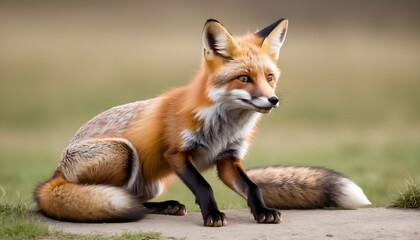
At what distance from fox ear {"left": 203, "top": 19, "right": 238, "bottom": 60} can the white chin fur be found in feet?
4.91

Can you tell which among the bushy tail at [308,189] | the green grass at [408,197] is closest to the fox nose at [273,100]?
the bushy tail at [308,189]

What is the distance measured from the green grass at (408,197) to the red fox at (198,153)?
343 millimetres

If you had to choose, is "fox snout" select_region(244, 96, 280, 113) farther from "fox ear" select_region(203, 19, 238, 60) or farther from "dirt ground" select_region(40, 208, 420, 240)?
"dirt ground" select_region(40, 208, 420, 240)

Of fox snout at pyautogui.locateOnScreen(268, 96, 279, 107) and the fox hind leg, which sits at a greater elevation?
fox snout at pyautogui.locateOnScreen(268, 96, 279, 107)

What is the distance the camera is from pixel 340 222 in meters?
5.29

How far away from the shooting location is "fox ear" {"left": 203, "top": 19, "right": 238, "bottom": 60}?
5402mm

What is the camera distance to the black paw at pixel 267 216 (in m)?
5.28

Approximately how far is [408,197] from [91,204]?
2.60m

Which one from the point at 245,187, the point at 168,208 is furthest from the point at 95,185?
the point at 245,187

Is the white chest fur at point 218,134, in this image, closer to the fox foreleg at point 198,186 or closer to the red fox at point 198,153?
the red fox at point 198,153

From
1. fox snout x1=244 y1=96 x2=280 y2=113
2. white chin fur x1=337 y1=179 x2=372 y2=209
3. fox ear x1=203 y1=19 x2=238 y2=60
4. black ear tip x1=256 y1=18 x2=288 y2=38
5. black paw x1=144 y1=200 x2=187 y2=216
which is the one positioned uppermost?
black ear tip x1=256 y1=18 x2=288 y2=38

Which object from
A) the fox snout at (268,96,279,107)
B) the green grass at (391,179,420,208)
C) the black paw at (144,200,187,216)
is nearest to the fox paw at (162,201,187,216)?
the black paw at (144,200,187,216)

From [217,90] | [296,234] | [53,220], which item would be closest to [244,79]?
[217,90]

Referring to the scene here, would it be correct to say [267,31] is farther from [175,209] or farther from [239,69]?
[175,209]
